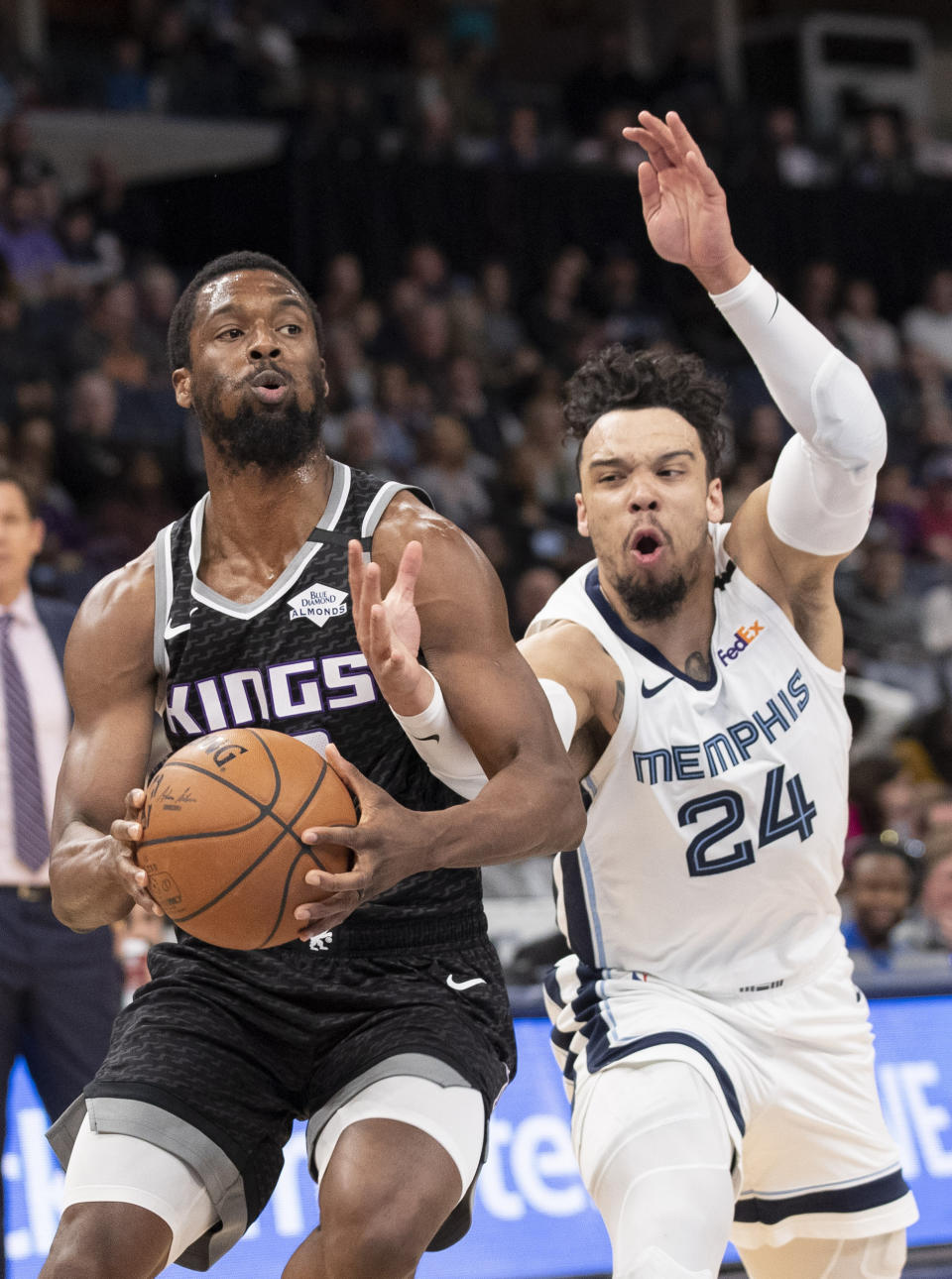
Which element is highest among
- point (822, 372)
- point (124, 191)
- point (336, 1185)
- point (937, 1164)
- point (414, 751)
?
point (124, 191)

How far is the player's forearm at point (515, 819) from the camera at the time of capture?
2.81 meters

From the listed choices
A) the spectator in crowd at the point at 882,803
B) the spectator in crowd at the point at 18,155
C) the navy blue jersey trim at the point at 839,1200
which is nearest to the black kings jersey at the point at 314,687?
the navy blue jersey trim at the point at 839,1200

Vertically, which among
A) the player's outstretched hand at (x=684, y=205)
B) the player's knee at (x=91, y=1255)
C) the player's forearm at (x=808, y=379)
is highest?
the player's outstretched hand at (x=684, y=205)

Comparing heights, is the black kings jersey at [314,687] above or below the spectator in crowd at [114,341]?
below

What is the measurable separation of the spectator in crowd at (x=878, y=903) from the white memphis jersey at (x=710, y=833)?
8.98 feet

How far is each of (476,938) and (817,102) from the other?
14.7 metres


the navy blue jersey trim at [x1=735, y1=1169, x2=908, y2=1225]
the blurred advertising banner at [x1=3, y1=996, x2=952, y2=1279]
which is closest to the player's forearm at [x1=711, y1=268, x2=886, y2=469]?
the navy blue jersey trim at [x1=735, y1=1169, x2=908, y2=1225]

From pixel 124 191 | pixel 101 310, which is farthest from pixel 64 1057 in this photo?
pixel 124 191

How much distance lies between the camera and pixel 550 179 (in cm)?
1241

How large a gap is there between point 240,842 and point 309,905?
0.15 m

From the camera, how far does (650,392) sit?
3.82 m

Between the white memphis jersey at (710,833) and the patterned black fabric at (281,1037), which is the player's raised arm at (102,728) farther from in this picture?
the white memphis jersey at (710,833)

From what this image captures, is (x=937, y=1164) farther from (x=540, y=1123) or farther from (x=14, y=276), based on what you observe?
(x=14, y=276)

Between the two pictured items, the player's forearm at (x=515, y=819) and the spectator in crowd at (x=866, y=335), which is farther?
the spectator in crowd at (x=866, y=335)
